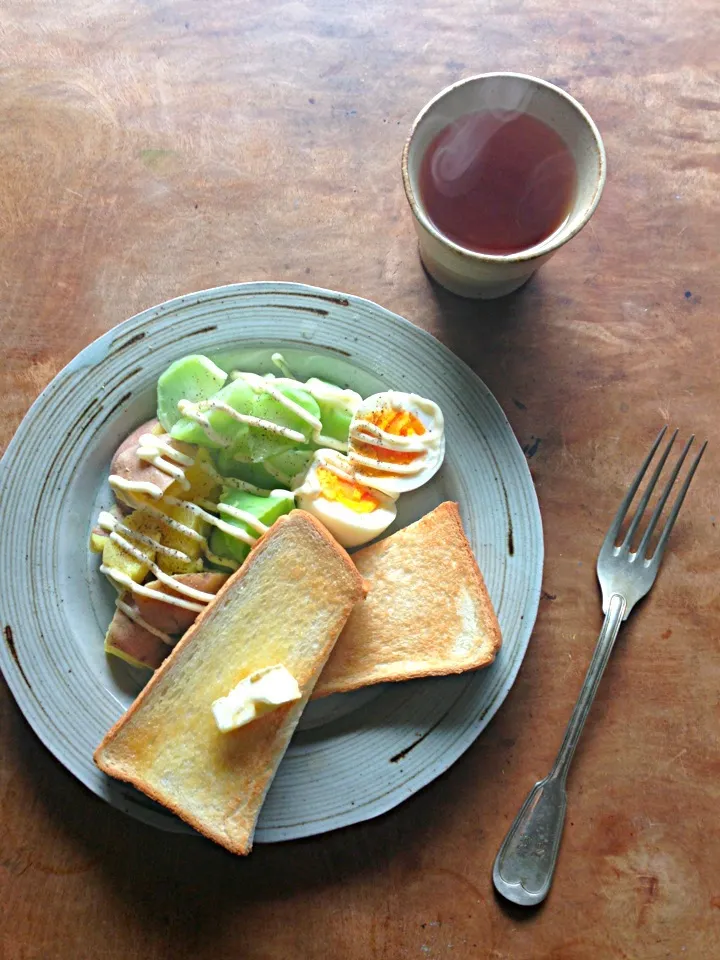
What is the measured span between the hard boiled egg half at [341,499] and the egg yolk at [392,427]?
0.20ft

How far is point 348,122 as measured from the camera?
1.89 m

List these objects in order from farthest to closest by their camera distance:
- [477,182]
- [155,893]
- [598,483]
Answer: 1. [598,483]
2. [155,893]
3. [477,182]

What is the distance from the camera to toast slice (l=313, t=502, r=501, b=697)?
165 cm

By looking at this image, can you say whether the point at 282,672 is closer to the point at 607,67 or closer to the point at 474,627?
the point at 474,627

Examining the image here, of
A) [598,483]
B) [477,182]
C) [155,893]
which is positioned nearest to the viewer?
[477,182]

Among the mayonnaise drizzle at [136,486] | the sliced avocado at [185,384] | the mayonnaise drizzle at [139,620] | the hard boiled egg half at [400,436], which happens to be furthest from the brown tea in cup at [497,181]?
the mayonnaise drizzle at [139,620]

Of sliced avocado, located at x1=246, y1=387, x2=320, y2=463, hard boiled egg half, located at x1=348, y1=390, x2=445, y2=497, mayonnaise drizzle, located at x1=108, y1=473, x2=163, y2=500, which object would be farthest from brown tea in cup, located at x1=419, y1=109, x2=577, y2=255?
mayonnaise drizzle, located at x1=108, y1=473, x2=163, y2=500

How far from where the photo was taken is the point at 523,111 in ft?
5.02

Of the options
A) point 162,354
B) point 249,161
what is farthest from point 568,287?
point 162,354

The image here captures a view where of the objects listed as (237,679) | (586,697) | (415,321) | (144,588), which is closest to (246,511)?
(144,588)

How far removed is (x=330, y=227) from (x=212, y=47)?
596 millimetres

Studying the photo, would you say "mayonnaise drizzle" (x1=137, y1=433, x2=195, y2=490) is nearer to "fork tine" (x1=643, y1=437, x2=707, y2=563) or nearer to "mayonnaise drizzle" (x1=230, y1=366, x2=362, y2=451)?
"mayonnaise drizzle" (x1=230, y1=366, x2=362, y2=451)

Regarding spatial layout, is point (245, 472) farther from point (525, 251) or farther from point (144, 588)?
point (525, 251)

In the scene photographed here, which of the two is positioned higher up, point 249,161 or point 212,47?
point 212,47
